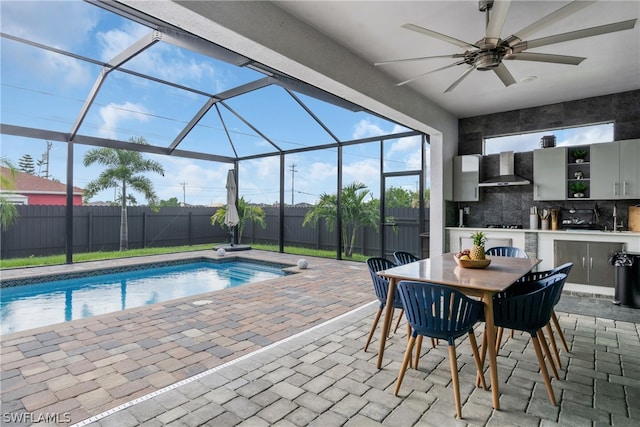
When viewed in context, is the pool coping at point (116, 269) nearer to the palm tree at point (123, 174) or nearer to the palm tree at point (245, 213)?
the palm tree at point (245, 213)

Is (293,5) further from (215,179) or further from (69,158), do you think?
(215,179)

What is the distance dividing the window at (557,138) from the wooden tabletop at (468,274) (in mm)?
3585

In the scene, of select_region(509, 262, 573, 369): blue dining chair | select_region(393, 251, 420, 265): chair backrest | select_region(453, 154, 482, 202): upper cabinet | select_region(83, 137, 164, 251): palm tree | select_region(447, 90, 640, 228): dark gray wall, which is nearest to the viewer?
select_region(509, 262, 573, 369): blue dining chair

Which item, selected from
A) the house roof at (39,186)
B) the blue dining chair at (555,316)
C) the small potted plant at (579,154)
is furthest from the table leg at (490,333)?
the house roof at (39,186)

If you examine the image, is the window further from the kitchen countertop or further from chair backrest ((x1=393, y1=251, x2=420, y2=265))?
chair backrest ((x1=393, y1=251, x2=420, y2=265))

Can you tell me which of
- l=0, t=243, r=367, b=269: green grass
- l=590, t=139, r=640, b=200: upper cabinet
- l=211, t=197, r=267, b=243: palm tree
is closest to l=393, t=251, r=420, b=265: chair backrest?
l=590, t=139, r=640, b=200: upper cabinet

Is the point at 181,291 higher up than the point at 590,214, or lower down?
lower down

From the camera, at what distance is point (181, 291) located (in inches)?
236

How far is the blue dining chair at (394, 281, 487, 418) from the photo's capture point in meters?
2.16

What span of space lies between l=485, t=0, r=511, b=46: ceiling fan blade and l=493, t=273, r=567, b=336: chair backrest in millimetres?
1871

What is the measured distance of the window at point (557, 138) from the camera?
548cm

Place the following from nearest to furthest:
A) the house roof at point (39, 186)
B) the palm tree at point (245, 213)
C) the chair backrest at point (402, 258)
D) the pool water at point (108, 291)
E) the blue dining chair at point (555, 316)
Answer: the blue dining chair at point (555, 316), the chair backrest at point (402, 258), the pool water at point (108, 291), the house roof at point (39, 186), the palm tree at point (245, 213)

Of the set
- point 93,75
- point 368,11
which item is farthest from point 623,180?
point 93,75

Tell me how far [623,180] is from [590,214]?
2.27 feet
